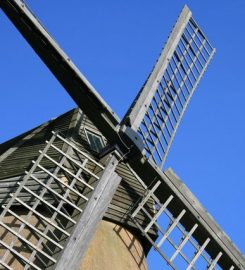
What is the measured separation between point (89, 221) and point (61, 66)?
2.46m

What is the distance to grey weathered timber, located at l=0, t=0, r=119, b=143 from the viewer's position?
27.4 feet

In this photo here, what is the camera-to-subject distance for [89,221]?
739cm

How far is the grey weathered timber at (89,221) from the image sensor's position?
22.8ft

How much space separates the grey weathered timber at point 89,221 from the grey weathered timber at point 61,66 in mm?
735

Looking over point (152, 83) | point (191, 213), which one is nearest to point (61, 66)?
point (152, 83)

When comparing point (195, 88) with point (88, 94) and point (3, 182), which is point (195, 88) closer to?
point (88, 94)

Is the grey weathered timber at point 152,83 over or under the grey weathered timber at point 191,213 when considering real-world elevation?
over

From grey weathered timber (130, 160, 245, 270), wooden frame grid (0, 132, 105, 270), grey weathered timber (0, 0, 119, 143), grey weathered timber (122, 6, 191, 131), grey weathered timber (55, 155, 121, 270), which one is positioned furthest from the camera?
grey weathered timber (122, 6, 191, 131)

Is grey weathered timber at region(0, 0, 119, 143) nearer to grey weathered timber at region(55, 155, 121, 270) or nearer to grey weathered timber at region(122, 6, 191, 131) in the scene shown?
grey weathered timber at region(122, 6, 191, 131)

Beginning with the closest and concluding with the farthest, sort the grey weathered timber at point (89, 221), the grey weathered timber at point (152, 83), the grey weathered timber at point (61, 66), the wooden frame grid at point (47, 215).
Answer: the grey weathered timber at point (89, 221), the wooden frame grid at point (47, 215), the grey weathered timber at point (61, 66), the grey weathered timber at point (152, 83)

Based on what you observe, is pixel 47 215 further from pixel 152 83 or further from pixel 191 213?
pixel 152 83

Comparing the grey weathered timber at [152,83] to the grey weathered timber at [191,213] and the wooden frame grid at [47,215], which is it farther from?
the wooden frame grid at [47,215]

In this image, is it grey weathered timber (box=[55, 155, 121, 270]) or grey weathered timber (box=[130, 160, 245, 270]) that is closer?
grey weathered timber (box=[55, 155, 121, 270])

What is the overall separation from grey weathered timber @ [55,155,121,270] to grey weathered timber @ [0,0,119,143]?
2.41ft
